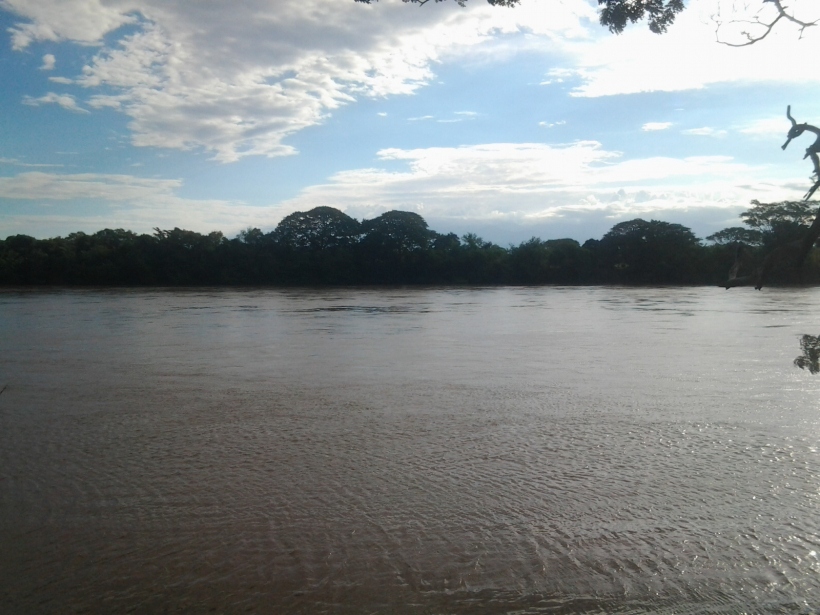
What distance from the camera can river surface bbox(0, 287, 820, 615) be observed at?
3.06 m

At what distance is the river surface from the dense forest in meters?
48.7

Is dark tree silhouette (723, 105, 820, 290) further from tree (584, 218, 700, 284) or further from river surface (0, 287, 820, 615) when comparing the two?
tree (584, 218, 700, 284)

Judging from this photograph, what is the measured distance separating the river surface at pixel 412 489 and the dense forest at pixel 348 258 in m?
48.7

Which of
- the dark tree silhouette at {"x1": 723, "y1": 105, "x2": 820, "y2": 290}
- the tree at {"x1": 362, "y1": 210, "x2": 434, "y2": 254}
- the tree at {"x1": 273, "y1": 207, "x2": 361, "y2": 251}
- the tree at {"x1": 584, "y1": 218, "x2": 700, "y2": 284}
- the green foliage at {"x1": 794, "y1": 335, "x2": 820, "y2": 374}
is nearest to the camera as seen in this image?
the dark tree silhouette at {"x1": 723, "y1": 105, "x2": 820, "y2": 290}

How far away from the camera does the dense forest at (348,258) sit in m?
54.8

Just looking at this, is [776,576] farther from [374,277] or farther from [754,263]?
[374,277]

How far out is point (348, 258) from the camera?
61562 mm

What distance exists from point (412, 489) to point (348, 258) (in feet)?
190

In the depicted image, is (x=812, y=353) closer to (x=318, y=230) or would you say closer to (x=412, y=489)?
(x=412, y=489)

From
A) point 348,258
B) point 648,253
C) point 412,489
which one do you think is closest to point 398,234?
point 348,258

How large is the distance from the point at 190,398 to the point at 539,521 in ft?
14.6

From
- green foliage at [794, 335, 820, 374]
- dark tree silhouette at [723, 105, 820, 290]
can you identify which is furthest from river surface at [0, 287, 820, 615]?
dark tree silhouette at [723, 105, 820, 290]

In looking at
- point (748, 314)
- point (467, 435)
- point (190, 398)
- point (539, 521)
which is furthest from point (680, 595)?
point (748, 314)

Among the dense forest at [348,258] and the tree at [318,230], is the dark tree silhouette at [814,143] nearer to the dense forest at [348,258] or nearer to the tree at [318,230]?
the dense forest at [348,258]
